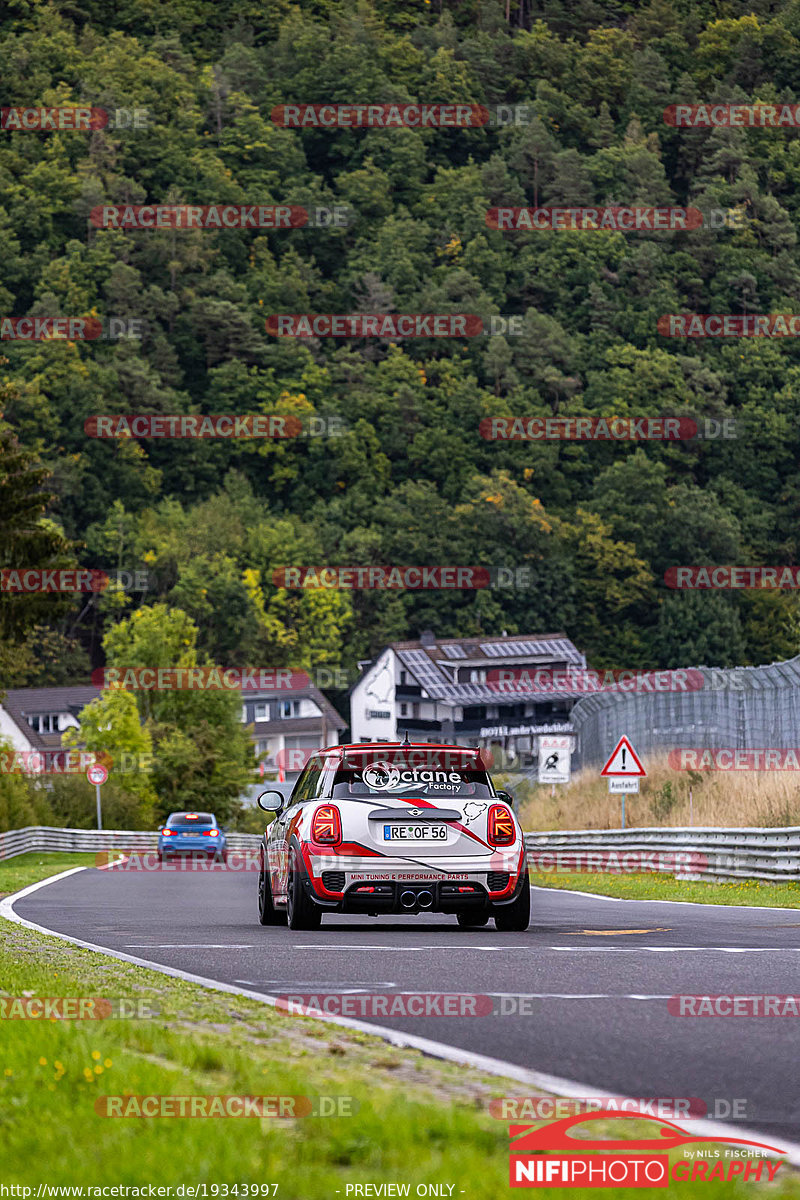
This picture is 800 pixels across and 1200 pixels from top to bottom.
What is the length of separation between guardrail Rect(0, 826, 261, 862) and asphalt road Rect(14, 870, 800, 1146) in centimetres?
2665

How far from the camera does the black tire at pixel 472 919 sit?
1398 cm

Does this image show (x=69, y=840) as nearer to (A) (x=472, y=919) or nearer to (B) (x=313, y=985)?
(A) (x=472, y=919)

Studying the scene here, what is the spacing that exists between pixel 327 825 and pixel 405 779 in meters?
0.70

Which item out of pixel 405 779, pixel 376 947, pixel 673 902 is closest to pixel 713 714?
pixel 673 902

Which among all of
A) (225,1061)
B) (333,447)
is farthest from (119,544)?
(225,1061)

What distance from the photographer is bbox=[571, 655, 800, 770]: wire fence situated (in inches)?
1125

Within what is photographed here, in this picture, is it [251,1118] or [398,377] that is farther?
[398,377]

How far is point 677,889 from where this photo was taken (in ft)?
73.1

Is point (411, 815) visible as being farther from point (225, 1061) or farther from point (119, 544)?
point (119, 544)

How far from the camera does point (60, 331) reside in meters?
160

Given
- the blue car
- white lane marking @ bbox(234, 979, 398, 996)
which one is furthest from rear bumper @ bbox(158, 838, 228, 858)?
white lane marking @ bbox(234, 979, 398, 996)

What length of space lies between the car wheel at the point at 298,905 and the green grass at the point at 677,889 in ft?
18.3

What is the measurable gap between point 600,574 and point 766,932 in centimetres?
12976

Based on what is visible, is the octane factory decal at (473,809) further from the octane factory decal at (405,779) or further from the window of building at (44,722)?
the window of building at (44,722)
